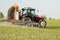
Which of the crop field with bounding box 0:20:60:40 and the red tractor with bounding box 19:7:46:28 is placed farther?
the red tractor with bounding box 19:7:46:28

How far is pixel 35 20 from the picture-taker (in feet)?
80.6

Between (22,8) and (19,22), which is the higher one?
(22,8)

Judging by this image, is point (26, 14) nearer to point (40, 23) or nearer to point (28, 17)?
point (28, 17)

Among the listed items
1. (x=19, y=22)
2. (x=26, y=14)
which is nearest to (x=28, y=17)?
(x=26, y=14)

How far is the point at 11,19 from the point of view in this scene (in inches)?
936

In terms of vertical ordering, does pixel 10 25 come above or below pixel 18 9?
below

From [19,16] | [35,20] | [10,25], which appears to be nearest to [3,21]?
[10,25]

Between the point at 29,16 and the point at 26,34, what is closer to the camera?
the point at 26,34

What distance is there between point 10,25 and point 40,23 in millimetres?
4201

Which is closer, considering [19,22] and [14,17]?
[19,22]

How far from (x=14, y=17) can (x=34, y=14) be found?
7.95 ft

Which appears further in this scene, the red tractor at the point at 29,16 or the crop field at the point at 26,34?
the red tractor at the point at 29,16

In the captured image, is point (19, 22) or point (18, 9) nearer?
point (19, 22)

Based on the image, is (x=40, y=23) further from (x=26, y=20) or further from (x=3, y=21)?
(x=3, y=21)
